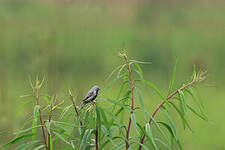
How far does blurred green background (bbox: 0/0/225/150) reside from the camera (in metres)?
2.54

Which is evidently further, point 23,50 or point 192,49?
point 192,49

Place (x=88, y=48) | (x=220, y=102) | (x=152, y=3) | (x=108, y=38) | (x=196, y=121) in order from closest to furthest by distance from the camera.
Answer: (x=196, y=121)
(x=220, y=102)
(x=88, y=48)
(x=108, y=38)
(x=152, y=3)

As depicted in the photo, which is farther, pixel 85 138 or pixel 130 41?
pixel 130 41

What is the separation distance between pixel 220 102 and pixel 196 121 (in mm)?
366

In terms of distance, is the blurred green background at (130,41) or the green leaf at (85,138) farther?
the blurred green background at (130,41)

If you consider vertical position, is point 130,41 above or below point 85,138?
above

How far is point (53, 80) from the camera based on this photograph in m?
1.68

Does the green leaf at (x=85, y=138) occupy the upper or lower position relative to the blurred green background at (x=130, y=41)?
lower

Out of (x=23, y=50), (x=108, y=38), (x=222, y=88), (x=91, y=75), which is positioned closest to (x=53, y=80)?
(x=91, y=75)

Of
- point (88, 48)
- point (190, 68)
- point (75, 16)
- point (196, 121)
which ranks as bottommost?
point (196, 121)

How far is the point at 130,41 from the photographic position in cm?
335

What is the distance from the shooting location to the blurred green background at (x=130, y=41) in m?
2.54

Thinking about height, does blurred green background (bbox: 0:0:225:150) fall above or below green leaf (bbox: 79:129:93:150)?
above

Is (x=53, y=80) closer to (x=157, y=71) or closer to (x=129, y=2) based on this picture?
(x=157, y=71)
